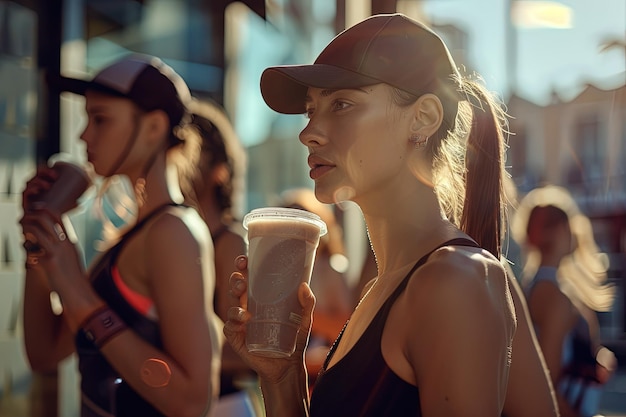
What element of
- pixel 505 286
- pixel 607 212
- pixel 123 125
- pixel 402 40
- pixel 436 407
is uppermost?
pixel 402 40

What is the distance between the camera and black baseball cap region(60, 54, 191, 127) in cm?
227

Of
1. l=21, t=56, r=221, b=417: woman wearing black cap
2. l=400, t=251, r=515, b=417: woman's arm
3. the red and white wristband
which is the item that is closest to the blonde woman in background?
l=21, t=56, r=221, b=417: woman wearing black cap

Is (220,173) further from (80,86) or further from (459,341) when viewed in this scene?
(459,341)

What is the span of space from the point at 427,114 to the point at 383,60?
11cm

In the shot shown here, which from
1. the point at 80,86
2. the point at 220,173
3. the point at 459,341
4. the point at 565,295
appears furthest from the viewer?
the point at 565,295

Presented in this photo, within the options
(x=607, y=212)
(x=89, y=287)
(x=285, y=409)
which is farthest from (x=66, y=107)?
(x=607, y=212)

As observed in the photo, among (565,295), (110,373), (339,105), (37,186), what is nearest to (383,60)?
(339,105)

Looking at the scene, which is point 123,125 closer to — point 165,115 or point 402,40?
point 165,115

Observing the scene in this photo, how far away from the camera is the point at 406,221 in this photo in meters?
1.35

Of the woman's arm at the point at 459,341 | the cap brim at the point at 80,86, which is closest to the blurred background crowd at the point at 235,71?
the cap brim at the point at 80,86

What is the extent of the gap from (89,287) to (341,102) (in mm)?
982

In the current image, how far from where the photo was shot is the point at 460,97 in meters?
1.39

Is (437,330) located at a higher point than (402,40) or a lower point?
lower

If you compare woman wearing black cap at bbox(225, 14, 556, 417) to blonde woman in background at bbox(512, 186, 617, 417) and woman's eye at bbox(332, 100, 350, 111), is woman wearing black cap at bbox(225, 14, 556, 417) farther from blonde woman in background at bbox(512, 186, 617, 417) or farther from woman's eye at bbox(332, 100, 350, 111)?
blonde woman in background at bbox(512, 186, 617, 417)
